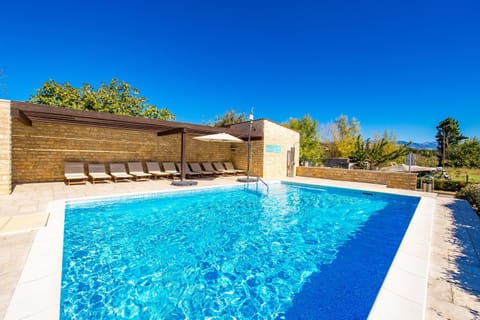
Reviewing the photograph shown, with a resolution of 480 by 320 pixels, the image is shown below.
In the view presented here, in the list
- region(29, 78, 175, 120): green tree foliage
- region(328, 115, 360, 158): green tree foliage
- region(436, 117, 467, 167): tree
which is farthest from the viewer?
region(436, 117, 467, 167): tree

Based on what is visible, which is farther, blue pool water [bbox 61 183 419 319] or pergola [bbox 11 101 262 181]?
pergola [bbox 11 101 262 181]

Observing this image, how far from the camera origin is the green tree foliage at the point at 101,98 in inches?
715

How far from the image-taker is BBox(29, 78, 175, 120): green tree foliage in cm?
1817

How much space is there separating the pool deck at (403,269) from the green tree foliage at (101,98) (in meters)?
17.6

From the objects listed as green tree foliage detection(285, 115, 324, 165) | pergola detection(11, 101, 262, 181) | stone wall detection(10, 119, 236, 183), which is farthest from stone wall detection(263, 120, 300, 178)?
green tree foliage detection(285, 115, 324, 165)

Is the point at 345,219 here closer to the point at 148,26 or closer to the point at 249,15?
the point at 249,15

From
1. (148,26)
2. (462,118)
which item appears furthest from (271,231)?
(462,118)

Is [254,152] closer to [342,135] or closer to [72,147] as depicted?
[72,147]

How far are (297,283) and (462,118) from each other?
181ft

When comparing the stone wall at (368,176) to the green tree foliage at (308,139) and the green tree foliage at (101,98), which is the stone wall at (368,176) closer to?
the green tree foliage at (308,139)

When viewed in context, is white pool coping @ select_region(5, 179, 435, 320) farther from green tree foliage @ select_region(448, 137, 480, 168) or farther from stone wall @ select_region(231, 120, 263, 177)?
green tree foliage @ select_region(448, 137, 480, 168)

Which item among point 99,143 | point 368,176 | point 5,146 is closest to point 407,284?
point 5,146

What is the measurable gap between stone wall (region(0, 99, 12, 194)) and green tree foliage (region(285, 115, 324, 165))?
19028 mm

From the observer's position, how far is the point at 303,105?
84.3 feet
